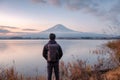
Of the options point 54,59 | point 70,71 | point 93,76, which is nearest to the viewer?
point 54,59

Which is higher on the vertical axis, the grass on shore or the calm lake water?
the grass on shore

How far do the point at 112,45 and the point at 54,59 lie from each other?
36.1 ft

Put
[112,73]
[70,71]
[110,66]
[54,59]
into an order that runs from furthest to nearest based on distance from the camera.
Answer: [110,66] < [70,71] < [112,73] < [54,59]

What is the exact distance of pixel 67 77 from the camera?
14.5 meters

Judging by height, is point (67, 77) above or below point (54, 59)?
below

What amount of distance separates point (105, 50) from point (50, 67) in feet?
37.2

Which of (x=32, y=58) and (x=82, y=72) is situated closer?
(x=82, y=72)

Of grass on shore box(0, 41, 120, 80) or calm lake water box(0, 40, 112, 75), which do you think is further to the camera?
calm lake water box(0, 40, 112, 75)

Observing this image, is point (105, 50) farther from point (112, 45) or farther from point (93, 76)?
point (93, 76)

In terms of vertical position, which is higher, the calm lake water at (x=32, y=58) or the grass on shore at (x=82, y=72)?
→ the grass on shore at (x=82, y=72)

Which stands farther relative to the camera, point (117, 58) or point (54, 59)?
point (117, 58)

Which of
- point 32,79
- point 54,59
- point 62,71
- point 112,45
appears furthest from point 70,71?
point 112,45

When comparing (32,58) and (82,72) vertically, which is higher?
(82,72)

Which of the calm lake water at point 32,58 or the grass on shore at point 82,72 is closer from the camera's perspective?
the grass on shore at point 82,72
